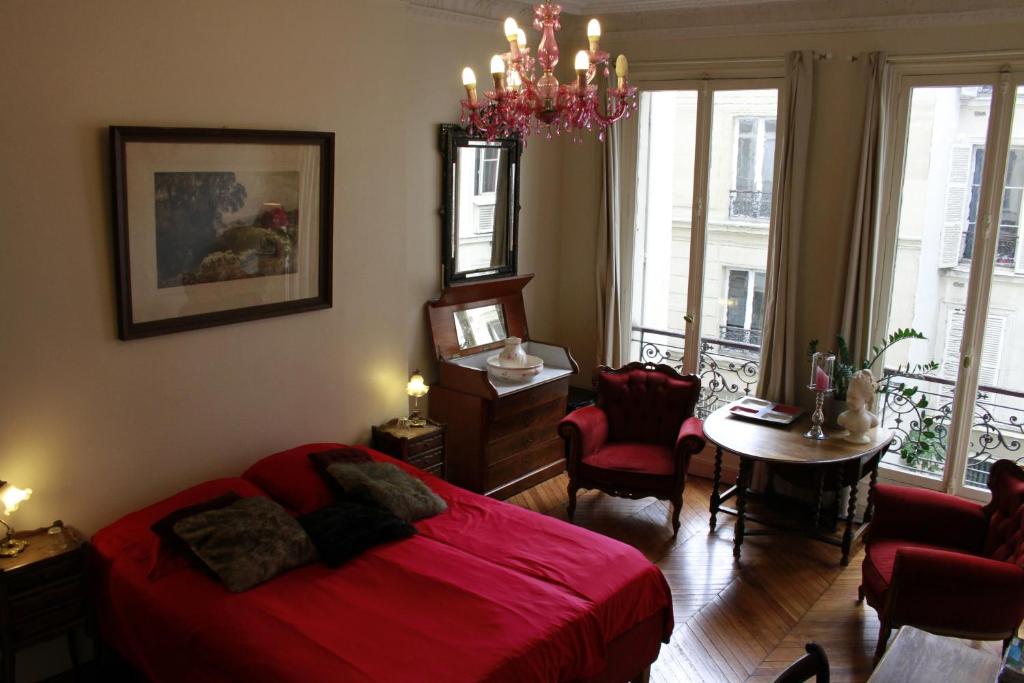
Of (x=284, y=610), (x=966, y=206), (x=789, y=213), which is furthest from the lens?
(x=789, y=213)

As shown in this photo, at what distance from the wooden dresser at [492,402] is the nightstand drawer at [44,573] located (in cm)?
235

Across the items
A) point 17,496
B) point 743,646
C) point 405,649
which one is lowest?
point 743,646

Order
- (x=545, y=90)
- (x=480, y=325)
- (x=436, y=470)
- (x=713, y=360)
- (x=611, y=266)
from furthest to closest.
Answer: (x=611, y=266) < (x=713, y=360) < (x=480, y=325) < (x=436, y=470) < (x=545, y=90)

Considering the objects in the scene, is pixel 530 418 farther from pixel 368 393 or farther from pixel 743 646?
pixel 743 646

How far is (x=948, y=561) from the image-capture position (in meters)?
3.60

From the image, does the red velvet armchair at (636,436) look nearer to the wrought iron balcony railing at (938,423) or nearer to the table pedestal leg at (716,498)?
the table pedestal leg at (716,498)

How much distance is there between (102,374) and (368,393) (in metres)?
1.57

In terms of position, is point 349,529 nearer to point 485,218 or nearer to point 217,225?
point 217,225

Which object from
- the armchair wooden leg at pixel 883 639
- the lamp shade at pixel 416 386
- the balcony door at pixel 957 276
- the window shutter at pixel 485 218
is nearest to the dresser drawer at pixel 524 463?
the lamp shade at pixel 416 386

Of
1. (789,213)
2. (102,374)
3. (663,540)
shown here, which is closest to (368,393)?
(102,374)

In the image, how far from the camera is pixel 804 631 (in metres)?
4.13

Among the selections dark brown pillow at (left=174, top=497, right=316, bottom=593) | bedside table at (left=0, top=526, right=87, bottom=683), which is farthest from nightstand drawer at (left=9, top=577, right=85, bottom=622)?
dark brown pillow at (left=174, top=497, right=316, bottom=593)

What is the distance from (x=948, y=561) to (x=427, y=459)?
2.69 m

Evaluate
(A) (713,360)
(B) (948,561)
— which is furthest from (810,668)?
(A) (713,360)
